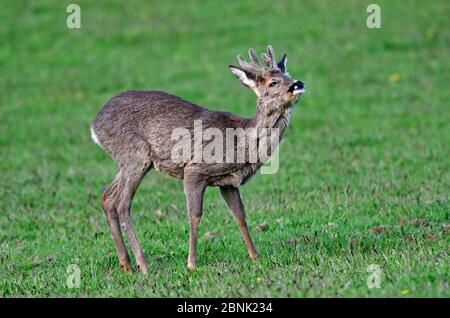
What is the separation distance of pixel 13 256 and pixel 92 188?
329cm

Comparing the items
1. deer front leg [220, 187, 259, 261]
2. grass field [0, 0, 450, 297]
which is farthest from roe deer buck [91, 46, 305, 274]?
grass field [0, 0, 450, 297]

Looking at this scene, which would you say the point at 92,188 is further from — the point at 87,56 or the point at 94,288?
the point at 87,56

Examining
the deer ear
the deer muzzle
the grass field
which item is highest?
the deer ear

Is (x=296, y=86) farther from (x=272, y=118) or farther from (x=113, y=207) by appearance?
(x=113, y=207)

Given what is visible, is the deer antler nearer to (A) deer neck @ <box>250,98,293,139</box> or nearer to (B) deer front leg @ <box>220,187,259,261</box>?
(A) deer neck @ <box>250,98,293,139</box>

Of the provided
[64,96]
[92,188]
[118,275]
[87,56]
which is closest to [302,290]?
[118,275]

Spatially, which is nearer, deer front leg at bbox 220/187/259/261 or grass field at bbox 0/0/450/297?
grass field at bbox 0/0/450/297

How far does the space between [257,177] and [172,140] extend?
4.17 meters

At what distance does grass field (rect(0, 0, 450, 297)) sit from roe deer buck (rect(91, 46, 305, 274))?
1.48ft

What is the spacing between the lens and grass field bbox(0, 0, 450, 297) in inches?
319

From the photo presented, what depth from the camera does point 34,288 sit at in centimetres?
798

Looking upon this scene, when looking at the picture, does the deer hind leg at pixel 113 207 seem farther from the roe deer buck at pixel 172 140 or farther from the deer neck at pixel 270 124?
the deer neck at pixel 270 124

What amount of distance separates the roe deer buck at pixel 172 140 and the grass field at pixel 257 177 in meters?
0.45

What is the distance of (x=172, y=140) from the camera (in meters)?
8.91
